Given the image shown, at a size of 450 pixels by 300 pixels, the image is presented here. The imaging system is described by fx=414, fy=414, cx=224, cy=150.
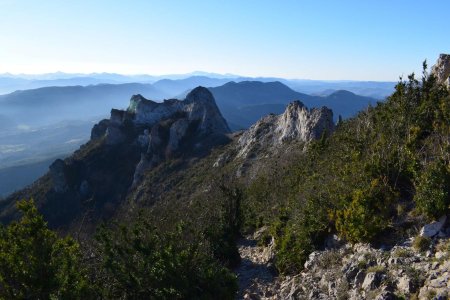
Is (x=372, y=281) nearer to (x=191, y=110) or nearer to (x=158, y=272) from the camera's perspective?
(x=158, y=272)

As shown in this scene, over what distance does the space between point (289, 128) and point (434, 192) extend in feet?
195

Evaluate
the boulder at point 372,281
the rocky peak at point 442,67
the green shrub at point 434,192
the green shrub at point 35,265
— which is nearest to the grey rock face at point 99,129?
the rocky peak at point 442,67

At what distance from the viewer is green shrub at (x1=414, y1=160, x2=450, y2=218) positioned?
14984 millimetres

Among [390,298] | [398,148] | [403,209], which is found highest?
[398,148]

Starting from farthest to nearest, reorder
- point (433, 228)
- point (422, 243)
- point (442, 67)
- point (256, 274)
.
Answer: point (442, 67) → point (256, 274) → point (433, 228) → point (422, 243)

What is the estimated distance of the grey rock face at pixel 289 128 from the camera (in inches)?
2594

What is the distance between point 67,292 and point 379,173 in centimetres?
1425

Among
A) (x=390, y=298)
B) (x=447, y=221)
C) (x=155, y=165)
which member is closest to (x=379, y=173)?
(x=447, y=221)

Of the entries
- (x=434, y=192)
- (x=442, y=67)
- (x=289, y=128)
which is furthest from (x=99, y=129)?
(x=434, y=192)

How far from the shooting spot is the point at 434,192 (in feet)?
49.9

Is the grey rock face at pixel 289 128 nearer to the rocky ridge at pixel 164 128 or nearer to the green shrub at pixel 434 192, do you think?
the rocky ridge at pixel 164 128

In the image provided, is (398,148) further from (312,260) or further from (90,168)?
(90,168)

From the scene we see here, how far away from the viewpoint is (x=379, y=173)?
63.9ft

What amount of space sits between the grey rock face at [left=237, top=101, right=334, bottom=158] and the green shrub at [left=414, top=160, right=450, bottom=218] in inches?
1775
